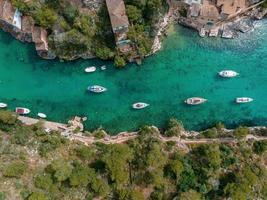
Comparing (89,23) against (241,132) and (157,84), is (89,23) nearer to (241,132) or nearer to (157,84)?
(157,84)

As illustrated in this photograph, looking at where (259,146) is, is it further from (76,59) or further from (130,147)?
(76,59)

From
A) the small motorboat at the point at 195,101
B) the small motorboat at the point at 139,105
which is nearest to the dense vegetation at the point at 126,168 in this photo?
the small motorboat at the point at 139,105

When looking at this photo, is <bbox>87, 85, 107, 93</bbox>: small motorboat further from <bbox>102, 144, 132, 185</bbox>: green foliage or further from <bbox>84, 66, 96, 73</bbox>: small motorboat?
<bbox>102, 144, 132, 185</bbox>: green foliage

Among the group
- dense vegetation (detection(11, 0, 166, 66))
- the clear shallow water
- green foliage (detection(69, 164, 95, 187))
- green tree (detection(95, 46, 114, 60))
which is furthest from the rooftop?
green foliage (detection(69, 164, 95, 187))

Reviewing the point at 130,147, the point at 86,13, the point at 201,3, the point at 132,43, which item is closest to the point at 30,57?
the point at 86,13

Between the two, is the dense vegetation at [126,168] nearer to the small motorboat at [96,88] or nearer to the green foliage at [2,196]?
the green foliage at [2,196]
